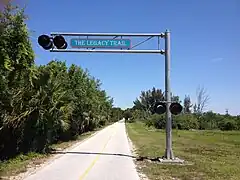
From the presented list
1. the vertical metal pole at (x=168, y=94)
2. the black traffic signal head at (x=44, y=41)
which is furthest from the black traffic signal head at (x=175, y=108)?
the black traffic signal head at (x=44, y=41)

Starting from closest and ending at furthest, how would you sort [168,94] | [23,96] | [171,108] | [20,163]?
[20,163], [23,96], [171,108], [168,94]

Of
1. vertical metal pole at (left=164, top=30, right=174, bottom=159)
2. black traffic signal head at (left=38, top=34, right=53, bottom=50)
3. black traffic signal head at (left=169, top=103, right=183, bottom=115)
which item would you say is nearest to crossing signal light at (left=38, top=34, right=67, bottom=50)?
black traffic signal head at (left=38, top=34, right=53, bottom=50)

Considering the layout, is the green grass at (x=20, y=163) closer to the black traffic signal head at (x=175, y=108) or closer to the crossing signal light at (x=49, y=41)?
the crossing signal light at (x=49, y=41)

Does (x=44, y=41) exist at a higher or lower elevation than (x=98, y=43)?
lower

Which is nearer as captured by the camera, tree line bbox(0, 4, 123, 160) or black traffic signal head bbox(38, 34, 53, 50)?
tree line bbox(0, 4, 123, 160)

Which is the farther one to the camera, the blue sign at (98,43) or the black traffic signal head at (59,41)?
the blue sign at (98,43)

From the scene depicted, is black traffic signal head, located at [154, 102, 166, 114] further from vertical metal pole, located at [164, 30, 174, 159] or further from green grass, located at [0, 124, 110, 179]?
green grass, located at [0, 124, 110, 179]

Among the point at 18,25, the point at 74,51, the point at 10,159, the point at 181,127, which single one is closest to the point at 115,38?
the point at 74,51

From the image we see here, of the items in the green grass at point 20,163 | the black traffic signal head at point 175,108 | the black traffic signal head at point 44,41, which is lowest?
the green grass at point 20,163

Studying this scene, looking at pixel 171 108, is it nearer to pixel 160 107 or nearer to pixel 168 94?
pixel 160 107

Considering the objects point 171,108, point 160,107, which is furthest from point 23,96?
point 171,108

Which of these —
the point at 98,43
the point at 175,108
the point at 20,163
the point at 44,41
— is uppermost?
the point at 98,43

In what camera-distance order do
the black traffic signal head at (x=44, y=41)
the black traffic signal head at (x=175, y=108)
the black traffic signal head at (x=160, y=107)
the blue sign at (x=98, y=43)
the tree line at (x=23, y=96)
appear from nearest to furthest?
the tree line at (x=23, y=96), the black traffic signal head at (x=44, y=41), the blue sign at (x=98, y=43), the black traffic signal head at (x=175, y=108), the black traffic signal head at (x=160, y=107)

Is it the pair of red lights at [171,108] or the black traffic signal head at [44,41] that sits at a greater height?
the black traffic signal head at [44,41]
